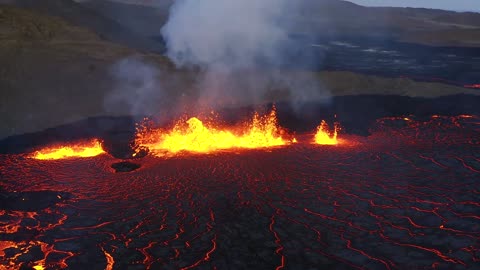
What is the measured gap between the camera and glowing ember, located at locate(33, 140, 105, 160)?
19750 mm

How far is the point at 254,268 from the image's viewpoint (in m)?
10.9

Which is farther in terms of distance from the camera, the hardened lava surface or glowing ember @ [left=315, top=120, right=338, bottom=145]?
glowing ember @ [left=315, top=120, right=338, bottom=145]

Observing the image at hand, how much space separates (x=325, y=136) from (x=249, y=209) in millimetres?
10568

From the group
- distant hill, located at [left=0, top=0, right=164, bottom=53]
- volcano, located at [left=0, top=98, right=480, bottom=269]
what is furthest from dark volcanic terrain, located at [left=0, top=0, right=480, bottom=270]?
distant hill, located at [left=0, top=0, right=164, bottom=53]

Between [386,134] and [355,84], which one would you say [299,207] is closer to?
[386,134]

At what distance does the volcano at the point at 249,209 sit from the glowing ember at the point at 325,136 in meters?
1.11

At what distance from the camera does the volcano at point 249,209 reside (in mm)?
11469

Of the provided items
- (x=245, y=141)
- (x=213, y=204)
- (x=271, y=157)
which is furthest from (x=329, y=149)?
(x=213, y=204)

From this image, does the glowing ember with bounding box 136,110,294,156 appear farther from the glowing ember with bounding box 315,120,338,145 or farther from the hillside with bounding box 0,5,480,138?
the hillside with bounding box 0,5,480,138

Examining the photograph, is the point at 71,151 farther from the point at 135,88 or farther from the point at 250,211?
the point at 135,88

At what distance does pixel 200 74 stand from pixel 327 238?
25.6m

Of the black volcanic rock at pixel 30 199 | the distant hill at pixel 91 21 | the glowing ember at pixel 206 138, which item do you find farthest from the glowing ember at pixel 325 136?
the distant hill at pixel 91 21

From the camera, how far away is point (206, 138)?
74.3ft

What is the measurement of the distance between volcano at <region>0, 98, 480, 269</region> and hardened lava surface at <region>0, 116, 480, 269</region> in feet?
0.13
